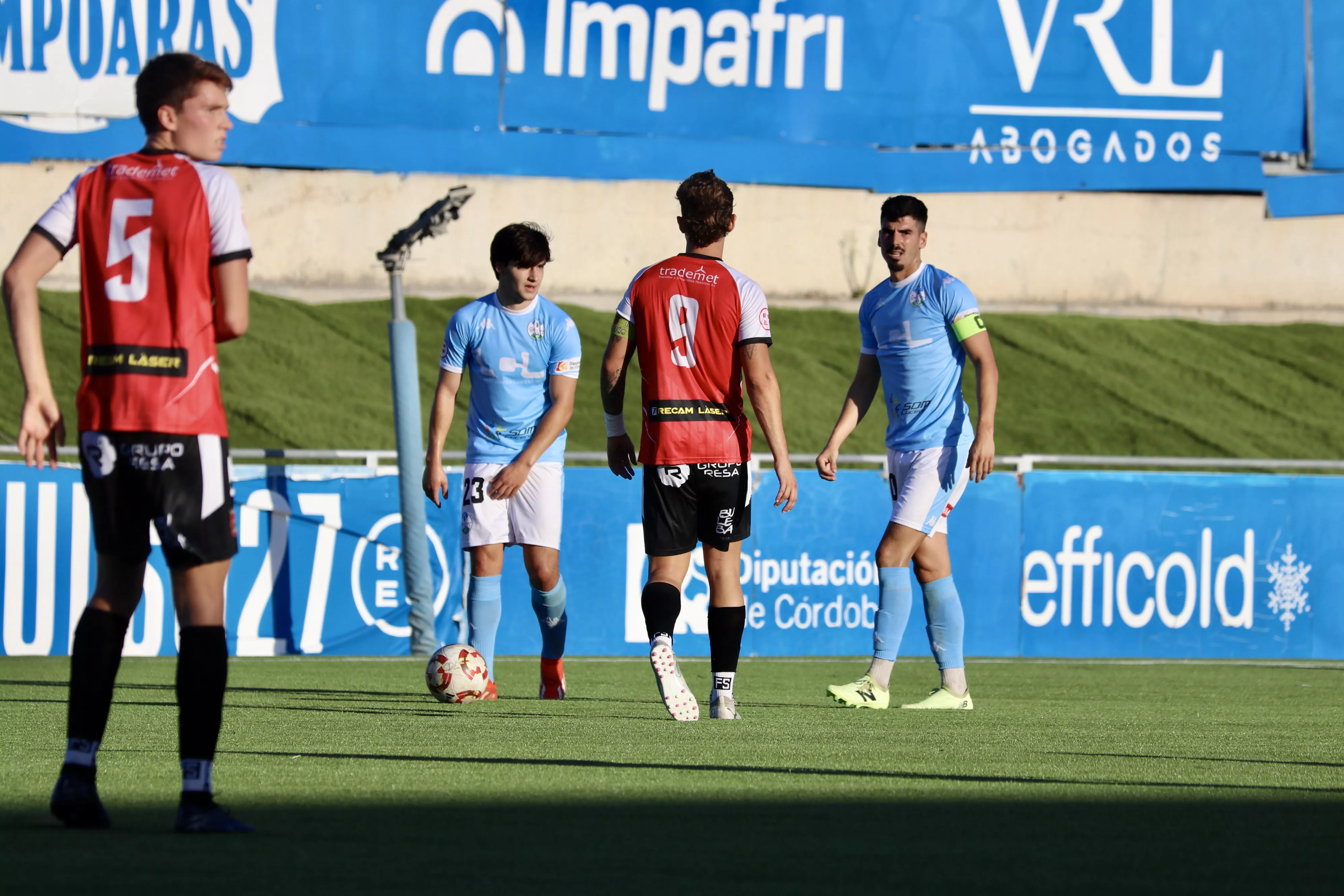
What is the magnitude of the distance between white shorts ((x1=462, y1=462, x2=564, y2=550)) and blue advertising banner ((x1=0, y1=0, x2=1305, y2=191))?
1428cm

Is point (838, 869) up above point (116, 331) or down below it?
below

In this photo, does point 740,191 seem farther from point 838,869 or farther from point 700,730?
point 838,869

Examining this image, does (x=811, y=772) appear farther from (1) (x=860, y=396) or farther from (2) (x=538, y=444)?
(1) (x=860, y=396)

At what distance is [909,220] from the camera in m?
8.28

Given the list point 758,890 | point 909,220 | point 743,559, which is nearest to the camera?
point 758,890

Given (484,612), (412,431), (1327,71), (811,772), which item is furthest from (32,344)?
(1327,71)

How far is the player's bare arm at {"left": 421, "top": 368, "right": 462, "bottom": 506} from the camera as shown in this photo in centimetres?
830

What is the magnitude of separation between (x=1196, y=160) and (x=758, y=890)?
Answer: 942 inches

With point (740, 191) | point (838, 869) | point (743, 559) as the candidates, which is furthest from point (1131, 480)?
point (740, 191)

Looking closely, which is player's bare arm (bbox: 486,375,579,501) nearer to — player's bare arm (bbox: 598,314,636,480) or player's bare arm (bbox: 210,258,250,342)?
player's bare arm (bbox: 598,314,636,480)

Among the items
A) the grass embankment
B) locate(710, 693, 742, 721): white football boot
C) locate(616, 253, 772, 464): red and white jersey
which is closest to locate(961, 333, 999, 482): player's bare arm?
locate(616, 253, 772, 464): red and white jersey

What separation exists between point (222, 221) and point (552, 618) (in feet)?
15.2

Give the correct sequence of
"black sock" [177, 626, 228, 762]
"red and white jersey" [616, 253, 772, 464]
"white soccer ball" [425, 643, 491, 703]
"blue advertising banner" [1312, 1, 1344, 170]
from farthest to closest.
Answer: "blue advertising banner" [1312, 1, 1344, 170], "white soccer ball" [425, 643, 491, 703], "red and white jersey" [616, 253, 772, 464], "black sock" [177, 626, 228, 762]

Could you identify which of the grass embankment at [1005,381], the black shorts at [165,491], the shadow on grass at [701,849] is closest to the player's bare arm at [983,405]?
the shadow on grass at [701,849]
